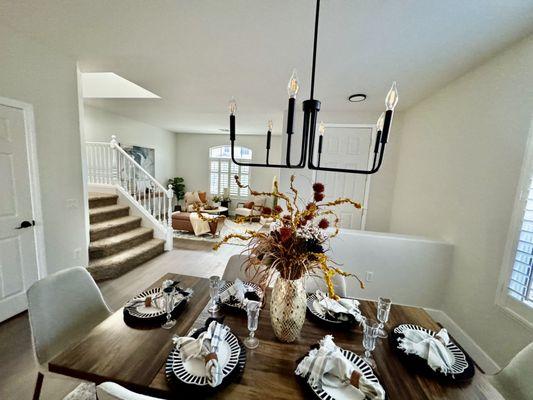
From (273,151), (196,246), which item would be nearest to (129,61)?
(196,246)

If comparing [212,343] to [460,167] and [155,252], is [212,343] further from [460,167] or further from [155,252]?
[155,252]

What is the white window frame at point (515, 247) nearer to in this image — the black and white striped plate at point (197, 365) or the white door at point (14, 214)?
the black and white striped plate at point (197, 365)

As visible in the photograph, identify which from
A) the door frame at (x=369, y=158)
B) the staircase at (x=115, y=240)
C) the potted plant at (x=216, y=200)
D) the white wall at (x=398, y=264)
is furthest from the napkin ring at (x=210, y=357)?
the potted plant at (x=216, y=200)

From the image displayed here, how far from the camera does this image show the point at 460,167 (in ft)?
6.93

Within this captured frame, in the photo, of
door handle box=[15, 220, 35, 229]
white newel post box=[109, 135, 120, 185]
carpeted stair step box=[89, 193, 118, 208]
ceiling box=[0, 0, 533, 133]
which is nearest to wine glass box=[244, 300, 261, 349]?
ceiling box=[0, 0, 533, 133]

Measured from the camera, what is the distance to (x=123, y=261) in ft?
10.2

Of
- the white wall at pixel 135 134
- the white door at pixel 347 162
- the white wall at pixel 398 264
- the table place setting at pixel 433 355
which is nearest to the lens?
the table place setting at pixel 433 355

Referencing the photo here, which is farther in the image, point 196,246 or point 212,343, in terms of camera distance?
point 196,246

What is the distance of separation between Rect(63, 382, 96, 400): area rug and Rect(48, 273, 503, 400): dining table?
0.73 meters

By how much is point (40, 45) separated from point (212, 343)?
122 inches

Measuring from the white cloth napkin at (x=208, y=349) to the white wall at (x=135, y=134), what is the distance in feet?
18.0

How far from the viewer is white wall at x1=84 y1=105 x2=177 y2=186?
15.3 ft

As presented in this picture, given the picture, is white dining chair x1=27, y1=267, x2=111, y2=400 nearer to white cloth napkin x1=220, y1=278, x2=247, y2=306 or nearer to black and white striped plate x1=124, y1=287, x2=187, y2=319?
black and white striped plate x1=124, y1=287, x2=187, y2=319

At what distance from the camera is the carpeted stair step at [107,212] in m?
3.40
